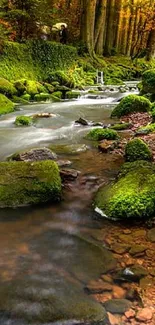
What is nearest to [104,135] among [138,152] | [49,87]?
[138,152]

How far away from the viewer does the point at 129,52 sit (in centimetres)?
3312

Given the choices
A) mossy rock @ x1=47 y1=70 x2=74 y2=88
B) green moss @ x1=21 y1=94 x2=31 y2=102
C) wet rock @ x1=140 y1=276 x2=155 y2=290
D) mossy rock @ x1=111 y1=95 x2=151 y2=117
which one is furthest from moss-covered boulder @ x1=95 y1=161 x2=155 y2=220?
mossy rock @ x1=47 y1=70 x2=74 y2=88

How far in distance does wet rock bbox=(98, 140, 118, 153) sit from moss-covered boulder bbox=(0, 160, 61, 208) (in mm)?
2318

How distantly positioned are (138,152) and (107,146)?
1.24 m

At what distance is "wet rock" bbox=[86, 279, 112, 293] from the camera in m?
3.08

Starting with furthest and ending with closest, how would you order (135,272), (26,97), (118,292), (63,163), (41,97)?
(41,97) → (26,97) → (63,163) → (135,272) → (118,292)

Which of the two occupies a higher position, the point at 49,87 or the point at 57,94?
the point at 49,87

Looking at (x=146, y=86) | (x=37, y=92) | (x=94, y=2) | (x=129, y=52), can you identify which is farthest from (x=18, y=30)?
(x=129, y=52)

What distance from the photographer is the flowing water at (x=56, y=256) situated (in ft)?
9.25

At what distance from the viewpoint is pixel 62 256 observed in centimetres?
363

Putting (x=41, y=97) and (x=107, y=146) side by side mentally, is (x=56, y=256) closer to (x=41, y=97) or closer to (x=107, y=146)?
(x=107, y=146)

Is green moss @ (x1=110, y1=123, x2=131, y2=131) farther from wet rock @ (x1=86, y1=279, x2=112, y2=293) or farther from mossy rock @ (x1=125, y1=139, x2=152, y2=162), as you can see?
wet rock @ (x1=86, y1=279, x2=112, y2=293)

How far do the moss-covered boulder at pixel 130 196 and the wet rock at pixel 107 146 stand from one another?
2.27 m

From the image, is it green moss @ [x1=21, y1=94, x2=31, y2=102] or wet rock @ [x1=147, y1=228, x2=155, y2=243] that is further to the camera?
green moss @ [x1=21, y1=94, x2=31, y2=102]
